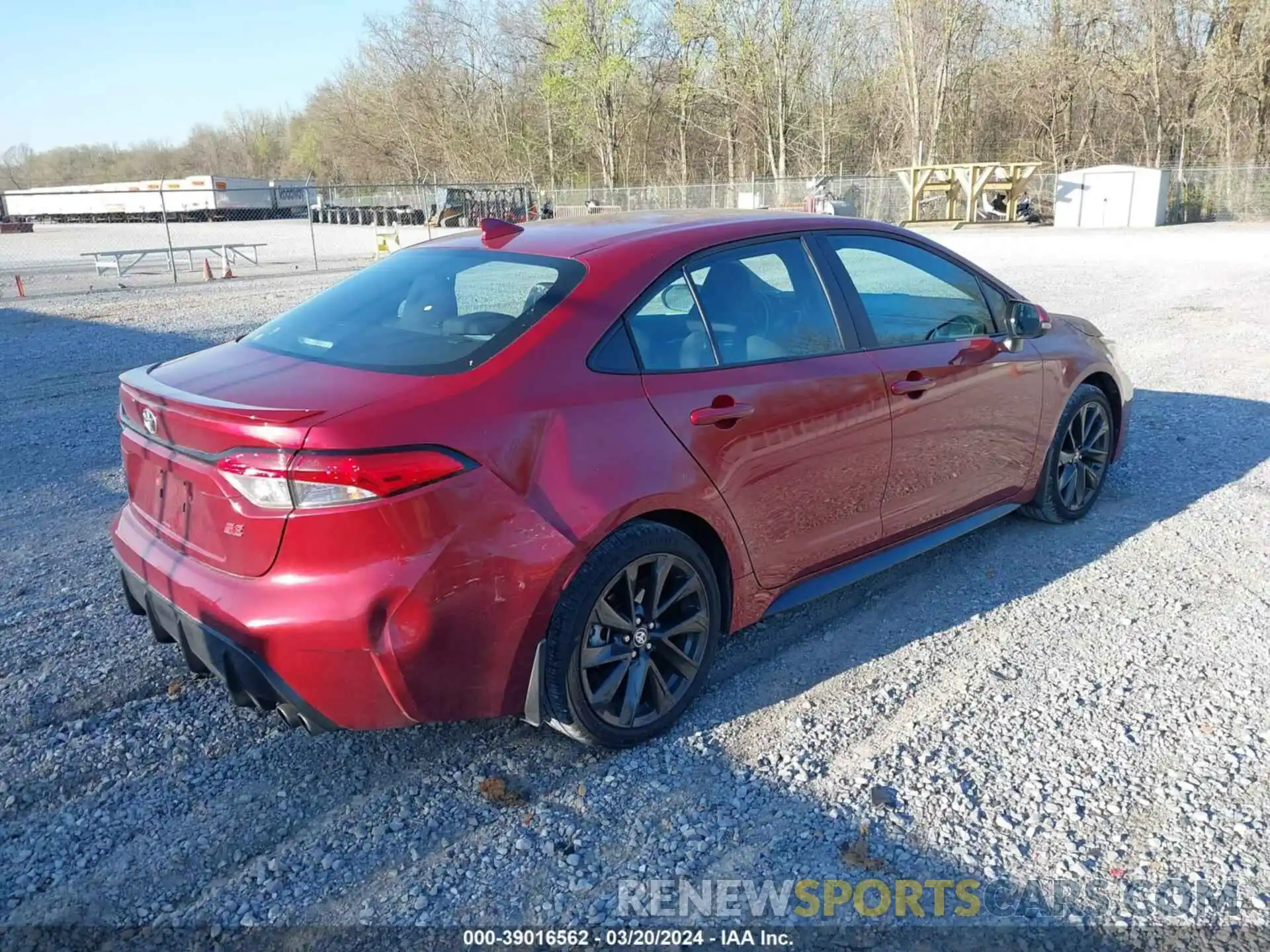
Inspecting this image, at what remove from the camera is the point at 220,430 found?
266cm

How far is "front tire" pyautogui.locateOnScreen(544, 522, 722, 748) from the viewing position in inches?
114

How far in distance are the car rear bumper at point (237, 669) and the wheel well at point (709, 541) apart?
3.79 feet

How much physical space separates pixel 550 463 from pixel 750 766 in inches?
46.6

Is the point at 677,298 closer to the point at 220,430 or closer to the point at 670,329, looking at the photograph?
the point at 670,329

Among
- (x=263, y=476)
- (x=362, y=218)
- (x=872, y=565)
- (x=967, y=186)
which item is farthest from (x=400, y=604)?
(x=362, y=218)

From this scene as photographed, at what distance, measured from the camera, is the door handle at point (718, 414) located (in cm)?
314

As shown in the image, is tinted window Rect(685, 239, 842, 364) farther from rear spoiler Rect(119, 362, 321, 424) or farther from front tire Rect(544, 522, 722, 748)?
rear spoiler Rect(119, 362, 321, 424)

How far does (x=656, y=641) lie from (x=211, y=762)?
1.50 m

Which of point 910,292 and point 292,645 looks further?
point 910,292

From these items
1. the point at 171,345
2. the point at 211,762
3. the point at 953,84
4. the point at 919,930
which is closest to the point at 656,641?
the point at 919,930

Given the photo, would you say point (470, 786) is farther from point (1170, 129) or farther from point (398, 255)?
point (1170, 129)

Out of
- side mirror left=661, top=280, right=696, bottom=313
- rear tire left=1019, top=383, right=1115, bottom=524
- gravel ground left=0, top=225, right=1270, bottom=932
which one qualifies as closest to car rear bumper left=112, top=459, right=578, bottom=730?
gravel ground left=0, top=225, right=1270, bottom=932

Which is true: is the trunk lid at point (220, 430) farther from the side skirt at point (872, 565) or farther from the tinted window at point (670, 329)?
the side skirt at point (872, 565)

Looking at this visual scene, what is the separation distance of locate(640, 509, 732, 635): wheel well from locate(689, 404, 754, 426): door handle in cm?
31
